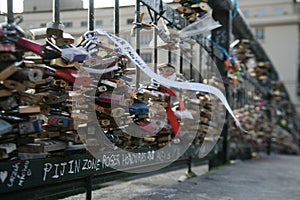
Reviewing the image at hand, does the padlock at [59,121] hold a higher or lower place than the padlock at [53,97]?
lower

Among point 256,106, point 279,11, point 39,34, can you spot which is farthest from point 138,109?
point 279,11

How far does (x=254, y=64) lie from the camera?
11258 millimetres

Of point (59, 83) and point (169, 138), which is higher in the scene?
point (59, 83)

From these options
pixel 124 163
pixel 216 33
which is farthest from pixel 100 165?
pixel 216 33

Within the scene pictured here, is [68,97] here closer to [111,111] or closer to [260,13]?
[111,111]

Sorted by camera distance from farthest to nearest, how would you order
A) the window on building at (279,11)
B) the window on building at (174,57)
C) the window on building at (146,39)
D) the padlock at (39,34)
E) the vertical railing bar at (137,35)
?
the window on building at (279,11)
the window on building at (174,57)
the window on building at (146,39)
the vertical railing bar at (137,35)
the padlock at (39,34)

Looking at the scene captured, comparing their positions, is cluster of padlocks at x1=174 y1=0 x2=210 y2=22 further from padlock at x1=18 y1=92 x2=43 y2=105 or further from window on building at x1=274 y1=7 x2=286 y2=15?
window on building at x1=274 y1=7 x2=286 y2=15

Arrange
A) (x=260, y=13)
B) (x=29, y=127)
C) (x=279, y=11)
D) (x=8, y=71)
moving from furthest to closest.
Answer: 1. (x=279, y=11)
2. (x=260, y=13)
3. (x=29, y=127)
4. (x=8, y=71)

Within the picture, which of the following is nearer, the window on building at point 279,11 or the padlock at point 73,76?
the padlock at point 73,76

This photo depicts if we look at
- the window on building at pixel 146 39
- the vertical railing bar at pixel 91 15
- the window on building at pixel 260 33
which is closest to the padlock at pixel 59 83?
the vertical railing bar at pixel 91 15

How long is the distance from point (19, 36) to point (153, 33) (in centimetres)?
213

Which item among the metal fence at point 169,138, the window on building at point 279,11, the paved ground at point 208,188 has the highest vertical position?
the window on building at point 279,11

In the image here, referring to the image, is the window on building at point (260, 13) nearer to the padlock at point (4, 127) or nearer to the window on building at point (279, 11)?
the window on building at point (279, 11)

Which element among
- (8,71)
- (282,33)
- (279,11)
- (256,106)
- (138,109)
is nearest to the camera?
(8,71)
